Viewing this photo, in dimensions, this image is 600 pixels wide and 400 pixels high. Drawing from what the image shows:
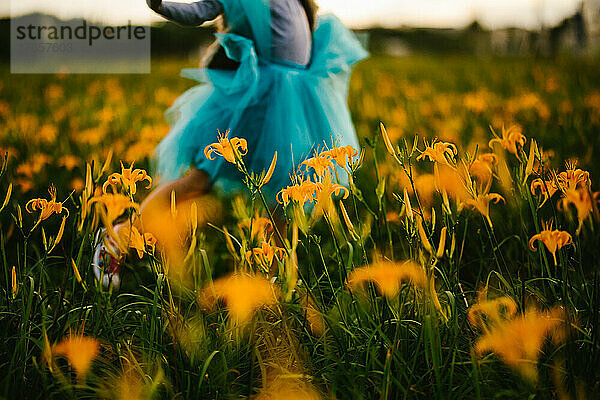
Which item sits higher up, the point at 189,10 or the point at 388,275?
the point at 189,10

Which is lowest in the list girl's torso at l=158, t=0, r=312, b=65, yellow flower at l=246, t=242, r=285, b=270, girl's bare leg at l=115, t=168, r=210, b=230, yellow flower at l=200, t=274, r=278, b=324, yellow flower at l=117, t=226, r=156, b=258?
girl's bare leg at l=115, t=168, r=210, b=230

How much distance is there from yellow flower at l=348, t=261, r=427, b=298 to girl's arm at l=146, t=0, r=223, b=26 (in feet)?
3.45

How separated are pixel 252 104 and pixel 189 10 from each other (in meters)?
0.35

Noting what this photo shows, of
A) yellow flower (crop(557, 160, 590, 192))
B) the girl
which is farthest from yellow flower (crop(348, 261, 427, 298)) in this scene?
the girl

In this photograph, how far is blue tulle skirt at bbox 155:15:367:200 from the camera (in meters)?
1.86

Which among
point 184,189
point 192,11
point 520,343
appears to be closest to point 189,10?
point 192,11

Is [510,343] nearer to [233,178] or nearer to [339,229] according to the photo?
[339,229]

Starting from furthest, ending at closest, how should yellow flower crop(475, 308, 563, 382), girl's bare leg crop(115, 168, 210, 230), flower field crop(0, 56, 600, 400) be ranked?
girl's bare leg crop(115, 168, 210, 230) → flower field crop(0, 56, 600, 400) → yellow flower crop(475, 308, 563, 382)

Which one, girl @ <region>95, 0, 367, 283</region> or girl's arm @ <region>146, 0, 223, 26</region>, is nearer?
girl's arm @ <region>146, 0, 223, 26</region>

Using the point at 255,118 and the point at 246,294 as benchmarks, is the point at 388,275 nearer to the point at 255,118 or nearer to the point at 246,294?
the point at 246,294

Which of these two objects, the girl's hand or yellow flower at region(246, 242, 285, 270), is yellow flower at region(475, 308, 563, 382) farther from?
the girl's hand

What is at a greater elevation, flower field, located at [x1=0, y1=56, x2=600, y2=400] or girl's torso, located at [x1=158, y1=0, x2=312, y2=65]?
girl's torso, located at [x1=158, y1=0, x2=312, y2=65]

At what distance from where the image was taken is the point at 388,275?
0.93 meters

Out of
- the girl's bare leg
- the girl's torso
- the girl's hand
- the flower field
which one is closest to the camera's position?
the flower field
